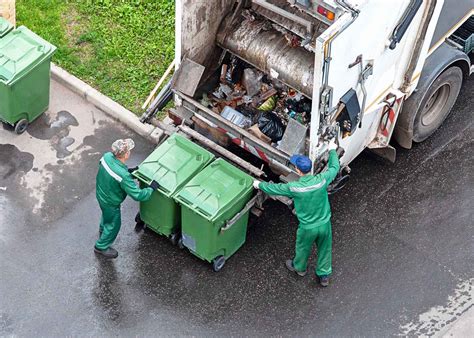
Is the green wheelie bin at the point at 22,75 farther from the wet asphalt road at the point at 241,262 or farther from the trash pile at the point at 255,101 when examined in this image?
the trash pile at the point at 255,101

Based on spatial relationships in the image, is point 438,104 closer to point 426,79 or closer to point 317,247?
point 426,79

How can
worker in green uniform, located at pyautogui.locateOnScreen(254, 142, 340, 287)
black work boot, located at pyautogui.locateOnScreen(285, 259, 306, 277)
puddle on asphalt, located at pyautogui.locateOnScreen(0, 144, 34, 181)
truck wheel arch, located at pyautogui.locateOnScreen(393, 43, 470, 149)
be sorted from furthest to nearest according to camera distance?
puddle on asphalt, located at pyautogui.locateOnScreen(0, 144, 34, 181)
truck wheel arch, located at pyautogui.locateOnScreen(393, 43, 470, 149)
black work boot, located at pyautogui.locateOnScreen(285, 259, 306, 277)
worker in green uniform, located at pyautogui.locateOnScreen(254, 142, 340, 287)

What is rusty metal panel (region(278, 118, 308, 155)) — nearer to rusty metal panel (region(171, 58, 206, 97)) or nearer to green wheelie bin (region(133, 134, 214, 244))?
green wheelie bin (region(133, 134, 214, 244))

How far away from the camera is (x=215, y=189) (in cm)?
777

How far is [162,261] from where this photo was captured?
827cm

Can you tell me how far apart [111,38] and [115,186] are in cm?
295

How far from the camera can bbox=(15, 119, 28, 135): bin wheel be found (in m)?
9.21

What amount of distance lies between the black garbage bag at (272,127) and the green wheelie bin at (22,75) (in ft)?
7.58

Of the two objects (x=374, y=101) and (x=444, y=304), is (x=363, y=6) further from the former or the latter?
(x=444, y=304)

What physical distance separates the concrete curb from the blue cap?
191 centimetres

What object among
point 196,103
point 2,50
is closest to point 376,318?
point 196,103

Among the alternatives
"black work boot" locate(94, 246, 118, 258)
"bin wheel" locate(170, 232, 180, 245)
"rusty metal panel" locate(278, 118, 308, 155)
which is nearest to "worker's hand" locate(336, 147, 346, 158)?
"rusty metal panel" locate(278, 118, 308, 155)

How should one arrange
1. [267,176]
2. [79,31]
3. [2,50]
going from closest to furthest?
[267,176] < [2,50] < [79,31]

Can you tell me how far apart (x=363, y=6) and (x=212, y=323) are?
294cm
